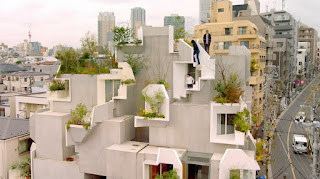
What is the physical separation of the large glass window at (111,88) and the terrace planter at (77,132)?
220cm

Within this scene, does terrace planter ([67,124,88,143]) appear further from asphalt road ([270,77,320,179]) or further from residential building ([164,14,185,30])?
asphalt road ([270,77,320,179])

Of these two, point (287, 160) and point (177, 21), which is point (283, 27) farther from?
point (177, 21)

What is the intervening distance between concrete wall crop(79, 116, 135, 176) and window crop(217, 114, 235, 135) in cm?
489

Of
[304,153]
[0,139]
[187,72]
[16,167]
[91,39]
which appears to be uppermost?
[91,39]

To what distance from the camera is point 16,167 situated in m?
19.4

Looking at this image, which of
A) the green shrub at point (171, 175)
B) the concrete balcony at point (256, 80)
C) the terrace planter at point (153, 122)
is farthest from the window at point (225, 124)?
the concrete balcony at point (256, 80)

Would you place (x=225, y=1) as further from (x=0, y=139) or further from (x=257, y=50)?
(x=0, y=139)

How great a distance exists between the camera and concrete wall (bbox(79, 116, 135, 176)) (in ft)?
50.9

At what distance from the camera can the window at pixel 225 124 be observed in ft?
47.8

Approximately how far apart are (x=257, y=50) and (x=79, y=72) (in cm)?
2662

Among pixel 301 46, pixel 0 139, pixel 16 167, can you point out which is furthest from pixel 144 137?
pixel 301 46

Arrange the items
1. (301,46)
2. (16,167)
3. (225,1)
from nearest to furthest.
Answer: (16,167) → (225,1) → (301,46)

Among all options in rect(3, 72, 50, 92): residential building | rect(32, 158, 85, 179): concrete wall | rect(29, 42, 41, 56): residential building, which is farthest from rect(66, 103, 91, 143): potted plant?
rect(29, 42, 41, 56): residential building

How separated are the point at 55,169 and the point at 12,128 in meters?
7.29
